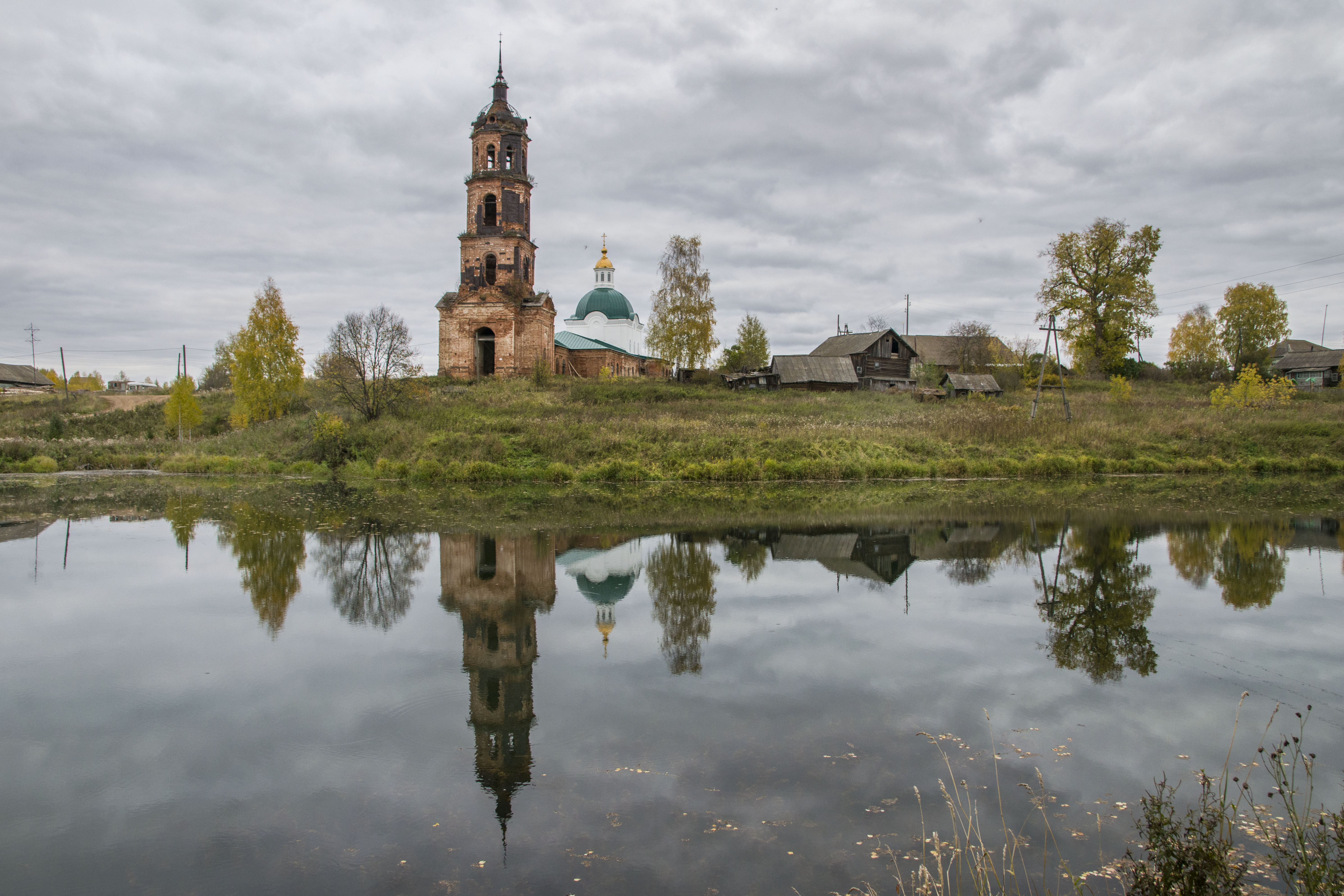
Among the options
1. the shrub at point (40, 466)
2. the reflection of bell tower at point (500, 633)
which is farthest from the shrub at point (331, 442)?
the reflection of bell tower at point (500, 633)

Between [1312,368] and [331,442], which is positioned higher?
[1312,368]

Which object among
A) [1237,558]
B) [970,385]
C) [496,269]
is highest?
[496,269]

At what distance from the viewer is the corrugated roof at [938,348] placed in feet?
204

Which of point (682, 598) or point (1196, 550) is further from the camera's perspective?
point (1196, 550)

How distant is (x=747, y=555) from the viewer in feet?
40.7

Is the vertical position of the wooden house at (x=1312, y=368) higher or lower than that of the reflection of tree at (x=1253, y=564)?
higher

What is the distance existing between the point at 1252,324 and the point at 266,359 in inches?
2501

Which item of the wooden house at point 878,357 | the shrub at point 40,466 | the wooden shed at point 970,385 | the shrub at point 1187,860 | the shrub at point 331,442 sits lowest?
the shrub at point 1187,860

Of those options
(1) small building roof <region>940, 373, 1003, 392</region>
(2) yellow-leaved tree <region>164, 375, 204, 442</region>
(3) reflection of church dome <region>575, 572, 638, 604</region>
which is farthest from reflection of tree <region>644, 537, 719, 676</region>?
(1) small building roof <region>940, 373, 1003, 392</region>

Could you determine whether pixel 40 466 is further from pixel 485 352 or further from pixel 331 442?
pixel 485 352

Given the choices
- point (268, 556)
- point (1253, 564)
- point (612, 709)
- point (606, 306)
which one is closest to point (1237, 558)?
point (1253, 564)

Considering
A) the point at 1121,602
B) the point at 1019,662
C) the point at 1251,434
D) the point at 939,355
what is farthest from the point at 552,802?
the point at 939,355

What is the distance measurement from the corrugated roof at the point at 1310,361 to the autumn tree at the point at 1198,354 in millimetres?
8681

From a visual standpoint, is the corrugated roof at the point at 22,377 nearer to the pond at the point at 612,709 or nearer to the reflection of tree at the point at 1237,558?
the pond at the point at 612,709
